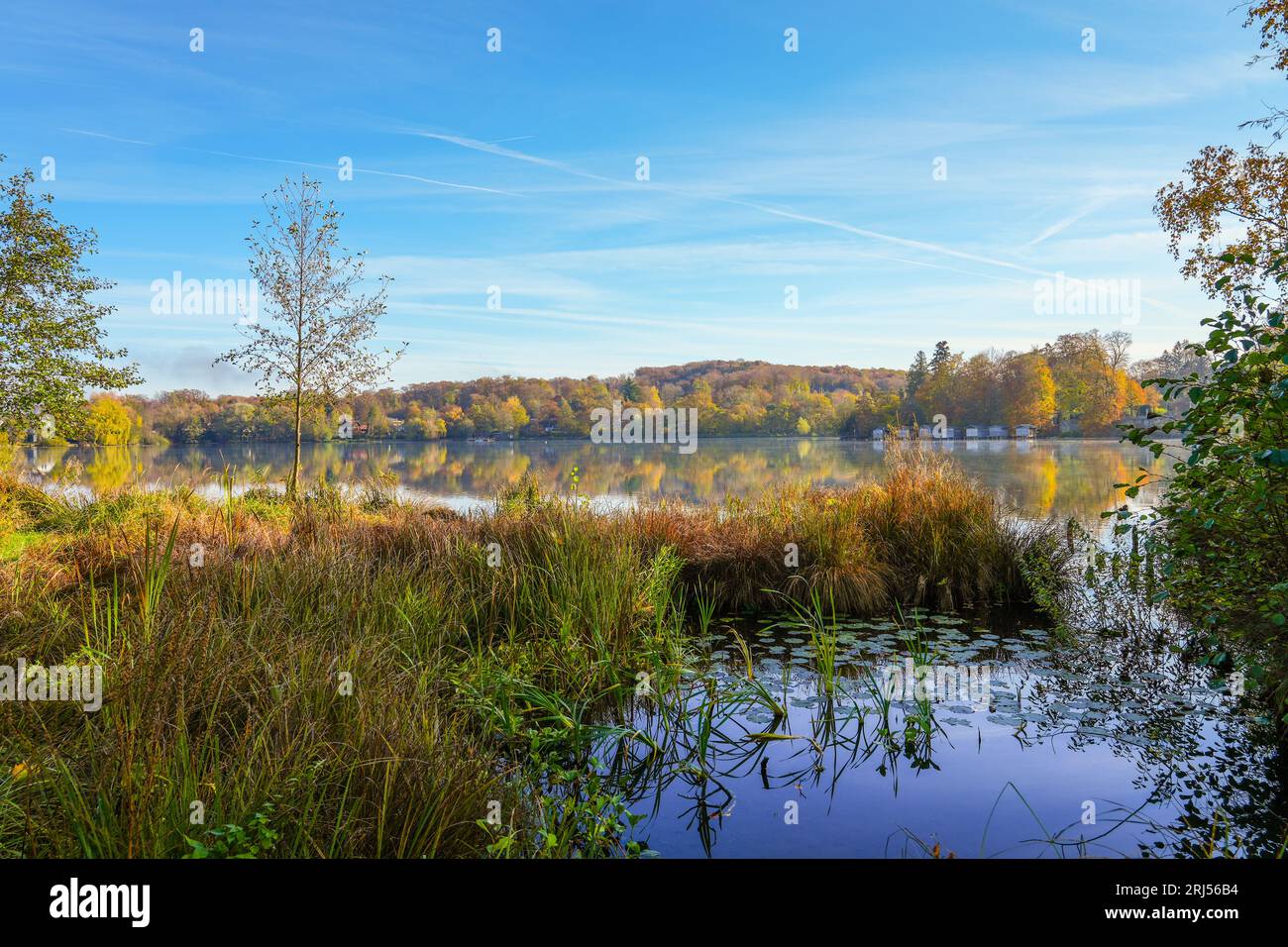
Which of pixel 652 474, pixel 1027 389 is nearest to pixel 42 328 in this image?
pixel 652 474

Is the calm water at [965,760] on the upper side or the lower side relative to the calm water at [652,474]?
lower

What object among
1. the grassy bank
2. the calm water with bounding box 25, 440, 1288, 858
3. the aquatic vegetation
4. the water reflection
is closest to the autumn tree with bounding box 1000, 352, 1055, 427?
the grassy bank

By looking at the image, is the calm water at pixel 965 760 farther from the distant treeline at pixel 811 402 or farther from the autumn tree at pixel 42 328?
the distant treeline at pixel 811 402

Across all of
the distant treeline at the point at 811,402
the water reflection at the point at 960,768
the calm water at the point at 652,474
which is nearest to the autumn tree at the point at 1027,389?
the distant treeline at the point at 811,402

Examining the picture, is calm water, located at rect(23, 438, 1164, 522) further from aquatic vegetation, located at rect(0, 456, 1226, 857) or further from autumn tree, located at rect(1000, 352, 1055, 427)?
autumn tree, located at rect(1000, 352, 1055, 427)

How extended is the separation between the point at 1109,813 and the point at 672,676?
2.61m

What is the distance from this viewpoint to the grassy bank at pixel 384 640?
9.02 feet

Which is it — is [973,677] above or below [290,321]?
below

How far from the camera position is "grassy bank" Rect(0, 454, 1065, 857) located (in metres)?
2.75

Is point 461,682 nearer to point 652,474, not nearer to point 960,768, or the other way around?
point 960,768

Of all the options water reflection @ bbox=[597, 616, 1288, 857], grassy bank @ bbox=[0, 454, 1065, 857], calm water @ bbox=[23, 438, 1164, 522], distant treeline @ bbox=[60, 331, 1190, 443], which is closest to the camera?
grassy bank @ bbox=[0, 454, 1065, 857]

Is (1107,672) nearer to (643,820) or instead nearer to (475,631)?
(643,820)

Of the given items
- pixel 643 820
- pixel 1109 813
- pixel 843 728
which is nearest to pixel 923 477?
pixel 843 728
